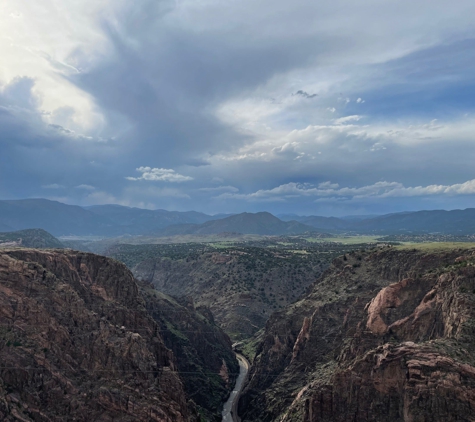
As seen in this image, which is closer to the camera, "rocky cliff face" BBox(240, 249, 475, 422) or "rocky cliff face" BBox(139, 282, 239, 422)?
"rocky cliff face" BBox(240, 249, 475, 422)

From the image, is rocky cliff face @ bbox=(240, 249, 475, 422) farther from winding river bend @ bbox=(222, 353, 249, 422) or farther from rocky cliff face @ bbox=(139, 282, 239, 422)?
rocky cliff face @ bbox=(139, 282, 239, 422)

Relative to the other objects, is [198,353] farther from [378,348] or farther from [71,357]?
[378,348]

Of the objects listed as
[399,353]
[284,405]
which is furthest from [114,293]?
[399,353]

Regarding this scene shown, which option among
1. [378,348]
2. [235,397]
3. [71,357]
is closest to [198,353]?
[235,397]

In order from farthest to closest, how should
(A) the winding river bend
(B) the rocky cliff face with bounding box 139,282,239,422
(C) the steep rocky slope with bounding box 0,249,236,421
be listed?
(B) the rocky cliff face with bounding box 139,282,239,422 < (A) the winding river bend < (C) the steep rocky slope with bounding box 0,249,236,421

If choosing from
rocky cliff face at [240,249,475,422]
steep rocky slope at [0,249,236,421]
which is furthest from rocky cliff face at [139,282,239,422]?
steep rocky slope at [0,249,236,421]

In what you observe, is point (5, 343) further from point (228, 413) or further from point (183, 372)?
point (228, 413)
